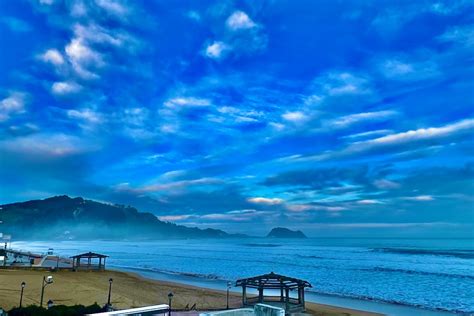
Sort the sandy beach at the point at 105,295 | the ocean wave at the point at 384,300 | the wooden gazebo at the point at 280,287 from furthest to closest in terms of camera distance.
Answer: the ocean wave at the point at 384,300, the sandy beach at the point at 105,295, the wooden gazebo at the point at 280,287

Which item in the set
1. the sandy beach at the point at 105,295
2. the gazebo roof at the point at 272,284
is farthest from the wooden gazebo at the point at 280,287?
the sandy beach at the point at 105,295

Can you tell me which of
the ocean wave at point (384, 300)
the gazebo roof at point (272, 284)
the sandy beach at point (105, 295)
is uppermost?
the gazebo roof at point (272, 284)

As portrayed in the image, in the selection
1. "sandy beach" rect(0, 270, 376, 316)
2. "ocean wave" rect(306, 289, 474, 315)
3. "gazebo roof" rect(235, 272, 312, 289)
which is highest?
"gazebo roof" rect(235, 272, 312, 289)

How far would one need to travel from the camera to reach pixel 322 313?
1098 inches

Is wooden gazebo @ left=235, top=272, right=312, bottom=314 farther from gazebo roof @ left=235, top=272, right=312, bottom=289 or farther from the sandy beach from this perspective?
the sandy beach

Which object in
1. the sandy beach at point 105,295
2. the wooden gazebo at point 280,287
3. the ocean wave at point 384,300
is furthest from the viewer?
the ocean wave at point 384,300

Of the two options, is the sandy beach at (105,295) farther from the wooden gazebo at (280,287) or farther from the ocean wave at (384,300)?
the ocean wave at (384,300)

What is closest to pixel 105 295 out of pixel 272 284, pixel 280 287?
pixel 272 284

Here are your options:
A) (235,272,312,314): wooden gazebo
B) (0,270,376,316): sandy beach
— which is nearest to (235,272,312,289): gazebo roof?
(235,272,312,314): wooden gazebo

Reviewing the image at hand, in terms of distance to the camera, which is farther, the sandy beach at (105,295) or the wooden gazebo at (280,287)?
the sandy beach at (105,295)

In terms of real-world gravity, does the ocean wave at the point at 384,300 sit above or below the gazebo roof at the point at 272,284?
below

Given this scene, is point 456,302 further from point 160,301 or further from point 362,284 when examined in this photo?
point 160,301

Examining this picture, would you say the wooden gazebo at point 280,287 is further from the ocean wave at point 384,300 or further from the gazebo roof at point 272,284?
the ocean wave at point 384,300

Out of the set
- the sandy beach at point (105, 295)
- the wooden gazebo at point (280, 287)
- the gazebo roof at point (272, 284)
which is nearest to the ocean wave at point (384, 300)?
the sandy beach at point (105, 295)
